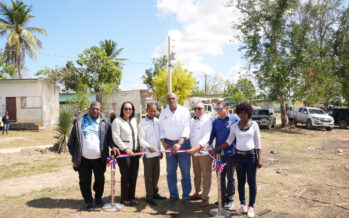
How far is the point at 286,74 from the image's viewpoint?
2123 centimetres

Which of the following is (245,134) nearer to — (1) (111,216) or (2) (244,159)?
(2) (244,159)

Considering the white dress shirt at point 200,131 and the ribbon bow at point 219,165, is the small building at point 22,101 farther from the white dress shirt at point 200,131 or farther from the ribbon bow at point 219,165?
the ribbon bow at point 219,165

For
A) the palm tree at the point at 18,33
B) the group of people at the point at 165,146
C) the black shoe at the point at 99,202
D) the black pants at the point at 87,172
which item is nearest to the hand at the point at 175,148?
the group of people at the point at 165,146

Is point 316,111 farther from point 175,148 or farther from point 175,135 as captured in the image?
point 175,148

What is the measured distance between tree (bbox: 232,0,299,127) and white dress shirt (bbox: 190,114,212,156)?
1755 cm

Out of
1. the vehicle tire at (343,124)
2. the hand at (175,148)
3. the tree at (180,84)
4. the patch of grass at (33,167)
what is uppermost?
the tree at (180,84)

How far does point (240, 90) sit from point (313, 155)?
39878 mm

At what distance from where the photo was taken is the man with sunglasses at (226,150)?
4.58 meters

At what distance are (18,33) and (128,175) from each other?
98.7ft

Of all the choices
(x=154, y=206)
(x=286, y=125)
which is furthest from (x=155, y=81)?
(x=154, y=206)

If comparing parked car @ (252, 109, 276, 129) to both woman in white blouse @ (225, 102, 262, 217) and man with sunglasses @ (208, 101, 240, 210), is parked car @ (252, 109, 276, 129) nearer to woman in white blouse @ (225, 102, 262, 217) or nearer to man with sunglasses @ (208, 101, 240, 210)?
man with sunglasses @ (208, 101, 240, 210)

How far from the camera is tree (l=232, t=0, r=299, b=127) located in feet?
69.6

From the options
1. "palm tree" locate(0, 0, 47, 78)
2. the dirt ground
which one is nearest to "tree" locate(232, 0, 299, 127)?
the dirt ground

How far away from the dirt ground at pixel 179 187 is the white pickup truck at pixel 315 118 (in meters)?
12.1
